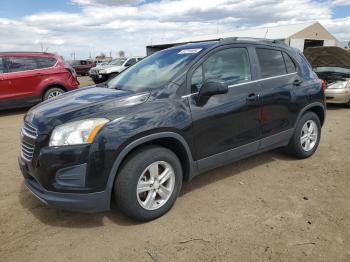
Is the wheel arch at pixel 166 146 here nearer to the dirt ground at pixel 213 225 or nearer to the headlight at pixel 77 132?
the headlight at pixel 77 132

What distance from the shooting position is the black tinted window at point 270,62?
14.0ft

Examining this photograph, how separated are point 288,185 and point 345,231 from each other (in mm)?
1101

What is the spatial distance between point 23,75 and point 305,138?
8.06 meters

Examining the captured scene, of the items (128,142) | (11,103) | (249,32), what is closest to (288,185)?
(128,142)

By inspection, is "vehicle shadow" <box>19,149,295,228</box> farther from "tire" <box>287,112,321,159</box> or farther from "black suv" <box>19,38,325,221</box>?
"tire" <box>287,112,321,159</box>

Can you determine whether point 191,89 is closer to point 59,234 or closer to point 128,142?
point 128,142

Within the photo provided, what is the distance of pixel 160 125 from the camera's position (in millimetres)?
3172

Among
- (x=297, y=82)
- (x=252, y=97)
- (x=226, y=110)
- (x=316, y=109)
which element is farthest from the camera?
(x=316, y=109)

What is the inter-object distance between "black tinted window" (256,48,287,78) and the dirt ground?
1402mm

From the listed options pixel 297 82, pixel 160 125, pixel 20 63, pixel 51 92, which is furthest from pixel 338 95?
pixel 20 63

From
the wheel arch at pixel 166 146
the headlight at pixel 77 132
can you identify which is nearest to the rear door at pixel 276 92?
the wheel arch at pixel 166 146

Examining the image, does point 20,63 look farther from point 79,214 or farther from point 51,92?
point 79,214

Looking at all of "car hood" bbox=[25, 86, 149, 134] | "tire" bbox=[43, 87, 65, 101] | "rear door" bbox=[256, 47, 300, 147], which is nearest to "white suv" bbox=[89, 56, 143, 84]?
"tire" bbox=[43, 87, 65, 101]

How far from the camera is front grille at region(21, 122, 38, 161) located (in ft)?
10.1
